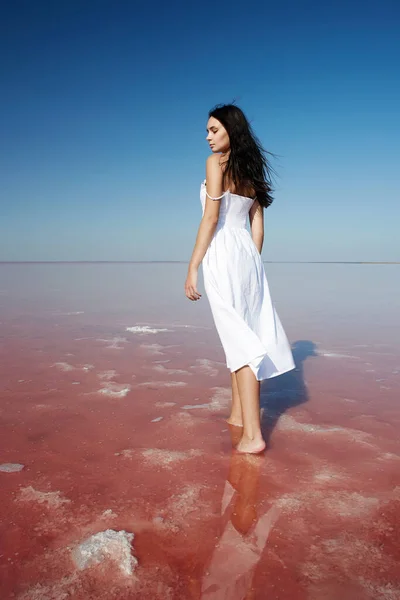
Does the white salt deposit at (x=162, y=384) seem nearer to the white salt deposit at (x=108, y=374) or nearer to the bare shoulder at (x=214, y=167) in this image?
the white salt deposit at (x=108, y=374)

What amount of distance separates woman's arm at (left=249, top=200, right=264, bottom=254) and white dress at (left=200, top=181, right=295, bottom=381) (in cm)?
14

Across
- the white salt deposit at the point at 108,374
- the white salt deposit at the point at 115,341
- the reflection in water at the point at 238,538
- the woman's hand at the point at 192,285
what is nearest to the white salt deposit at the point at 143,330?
the white salt deposit at the point at 115,341

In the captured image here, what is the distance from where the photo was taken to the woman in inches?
91.8

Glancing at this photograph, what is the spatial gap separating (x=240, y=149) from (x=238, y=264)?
2.13 feet

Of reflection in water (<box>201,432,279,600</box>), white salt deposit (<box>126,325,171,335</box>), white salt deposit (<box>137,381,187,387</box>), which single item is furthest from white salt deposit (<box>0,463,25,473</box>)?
white salt deposit (<box>126,325,171,335</box>)

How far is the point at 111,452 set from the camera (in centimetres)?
225

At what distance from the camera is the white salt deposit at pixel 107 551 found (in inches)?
55.4

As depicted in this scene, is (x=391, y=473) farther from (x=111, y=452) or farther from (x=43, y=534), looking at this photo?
(x=43, y=534)

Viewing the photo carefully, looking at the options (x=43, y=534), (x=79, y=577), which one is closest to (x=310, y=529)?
A: (x=79, y=577)

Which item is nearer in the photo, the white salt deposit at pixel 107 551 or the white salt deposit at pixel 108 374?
the white salt deposit at pixel 107 551

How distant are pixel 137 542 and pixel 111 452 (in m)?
0.78

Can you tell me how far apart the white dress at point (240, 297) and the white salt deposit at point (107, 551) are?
3.55 feet

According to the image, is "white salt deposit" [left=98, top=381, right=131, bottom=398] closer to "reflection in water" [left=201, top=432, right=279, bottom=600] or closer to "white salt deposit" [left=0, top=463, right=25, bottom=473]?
"white salt deposit" [left=0, top=463, right=25, bottom=473]

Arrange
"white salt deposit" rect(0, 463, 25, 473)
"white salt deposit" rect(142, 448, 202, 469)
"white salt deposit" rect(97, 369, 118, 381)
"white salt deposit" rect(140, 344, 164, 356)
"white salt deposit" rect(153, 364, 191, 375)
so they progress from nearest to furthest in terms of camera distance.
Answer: "white salt deposit" rect(0, 463, 25, 473), "white salt deposit" rect(142, 448, 202, 469), "white salt deposit" rect(97, 369, 118, 381), "white salt deposit" rect(153, 364, 191, 375), "white salt deposit" rect(140, 344, 164, 356)
